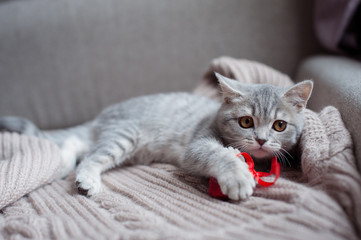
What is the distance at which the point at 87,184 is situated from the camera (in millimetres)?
1099

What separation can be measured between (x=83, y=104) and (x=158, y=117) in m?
0.83

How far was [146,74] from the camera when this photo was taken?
1.95 meters

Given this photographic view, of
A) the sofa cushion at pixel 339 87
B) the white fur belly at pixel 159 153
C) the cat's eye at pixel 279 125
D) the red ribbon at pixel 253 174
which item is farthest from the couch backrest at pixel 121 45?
the red ribbon at pixel 253 174

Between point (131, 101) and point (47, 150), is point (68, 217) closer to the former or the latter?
point (47, 150)

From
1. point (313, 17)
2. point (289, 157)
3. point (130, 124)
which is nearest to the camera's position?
point (289, 157)

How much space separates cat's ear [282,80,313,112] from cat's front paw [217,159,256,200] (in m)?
0.36

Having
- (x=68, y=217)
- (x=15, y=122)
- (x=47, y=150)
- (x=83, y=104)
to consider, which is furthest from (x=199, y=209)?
(x=83, y=104)

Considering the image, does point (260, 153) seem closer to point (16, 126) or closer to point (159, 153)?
point (159, 153)

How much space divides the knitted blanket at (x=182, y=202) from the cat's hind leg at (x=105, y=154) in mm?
50

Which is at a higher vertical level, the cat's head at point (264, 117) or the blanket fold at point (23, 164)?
the cat's head at point (264, 117)

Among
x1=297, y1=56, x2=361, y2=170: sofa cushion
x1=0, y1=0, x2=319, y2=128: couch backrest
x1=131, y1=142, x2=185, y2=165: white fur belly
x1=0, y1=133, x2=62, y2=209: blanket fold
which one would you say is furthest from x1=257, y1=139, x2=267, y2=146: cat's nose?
x1=0, y1=0, x2=319, y2=128: couch backrest

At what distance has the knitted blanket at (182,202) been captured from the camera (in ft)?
2.40

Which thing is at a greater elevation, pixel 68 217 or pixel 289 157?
pixel 289 157

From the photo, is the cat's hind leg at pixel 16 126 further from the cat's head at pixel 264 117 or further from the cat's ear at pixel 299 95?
the cat's ear at pixel 299 95
